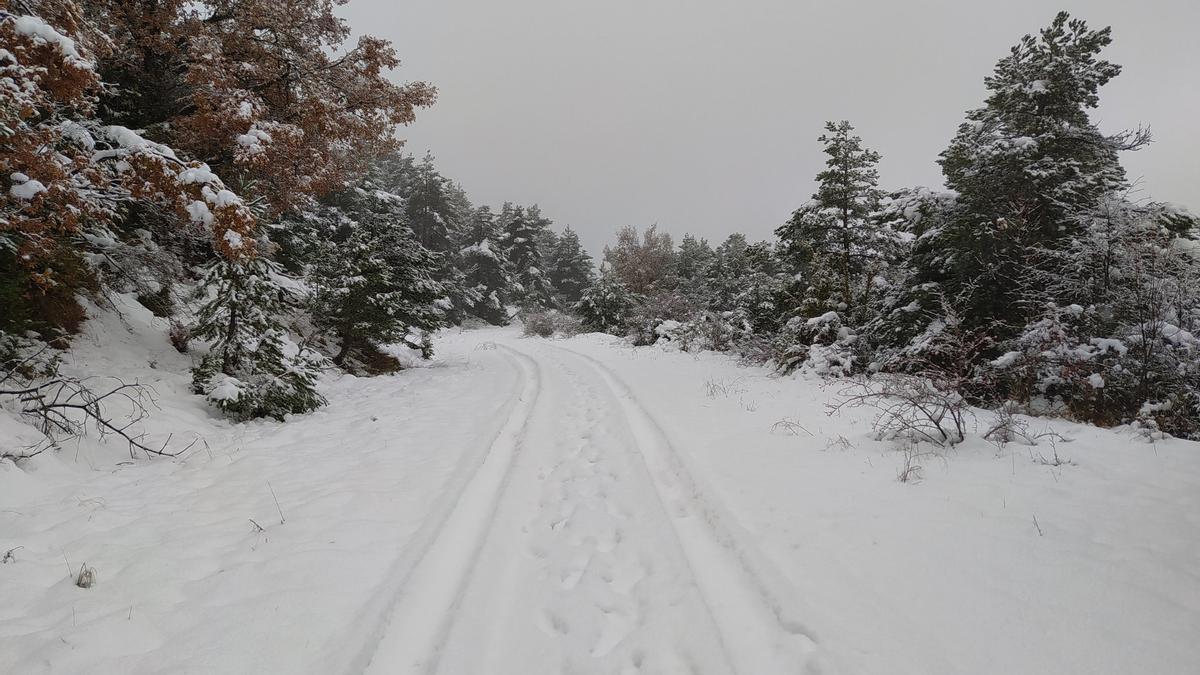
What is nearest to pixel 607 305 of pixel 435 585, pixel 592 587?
pixel 592 587

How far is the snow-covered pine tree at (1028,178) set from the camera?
25.5 feet

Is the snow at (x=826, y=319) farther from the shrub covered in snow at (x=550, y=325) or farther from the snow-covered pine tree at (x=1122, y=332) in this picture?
the shrub covered in snow at (x=550, y=325)

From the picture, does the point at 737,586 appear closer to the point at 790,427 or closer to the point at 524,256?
the point at 790,427

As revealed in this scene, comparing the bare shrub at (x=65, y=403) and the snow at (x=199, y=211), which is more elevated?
the snow at (x=199, y=211)

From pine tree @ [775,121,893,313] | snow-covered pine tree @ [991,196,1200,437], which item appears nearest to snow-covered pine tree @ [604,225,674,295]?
pine tree @ [775,121,893,313]

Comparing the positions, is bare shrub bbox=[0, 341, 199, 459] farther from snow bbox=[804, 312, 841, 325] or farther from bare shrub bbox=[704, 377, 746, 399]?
snow bbox=[804, 312, 841, 325]

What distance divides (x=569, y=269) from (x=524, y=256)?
24.6 ft

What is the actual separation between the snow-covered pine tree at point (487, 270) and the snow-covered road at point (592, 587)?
116 feet

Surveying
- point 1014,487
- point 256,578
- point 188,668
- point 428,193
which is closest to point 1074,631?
point 1014,487

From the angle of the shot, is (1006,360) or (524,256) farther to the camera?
(524,256)

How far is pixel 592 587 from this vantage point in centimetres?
297

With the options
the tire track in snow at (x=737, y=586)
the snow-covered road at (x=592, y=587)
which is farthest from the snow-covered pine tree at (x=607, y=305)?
the tire track in snow at (x=737, y=586)

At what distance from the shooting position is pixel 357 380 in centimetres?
1045

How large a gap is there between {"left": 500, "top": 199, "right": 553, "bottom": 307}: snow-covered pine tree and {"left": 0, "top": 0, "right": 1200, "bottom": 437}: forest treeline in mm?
27879
